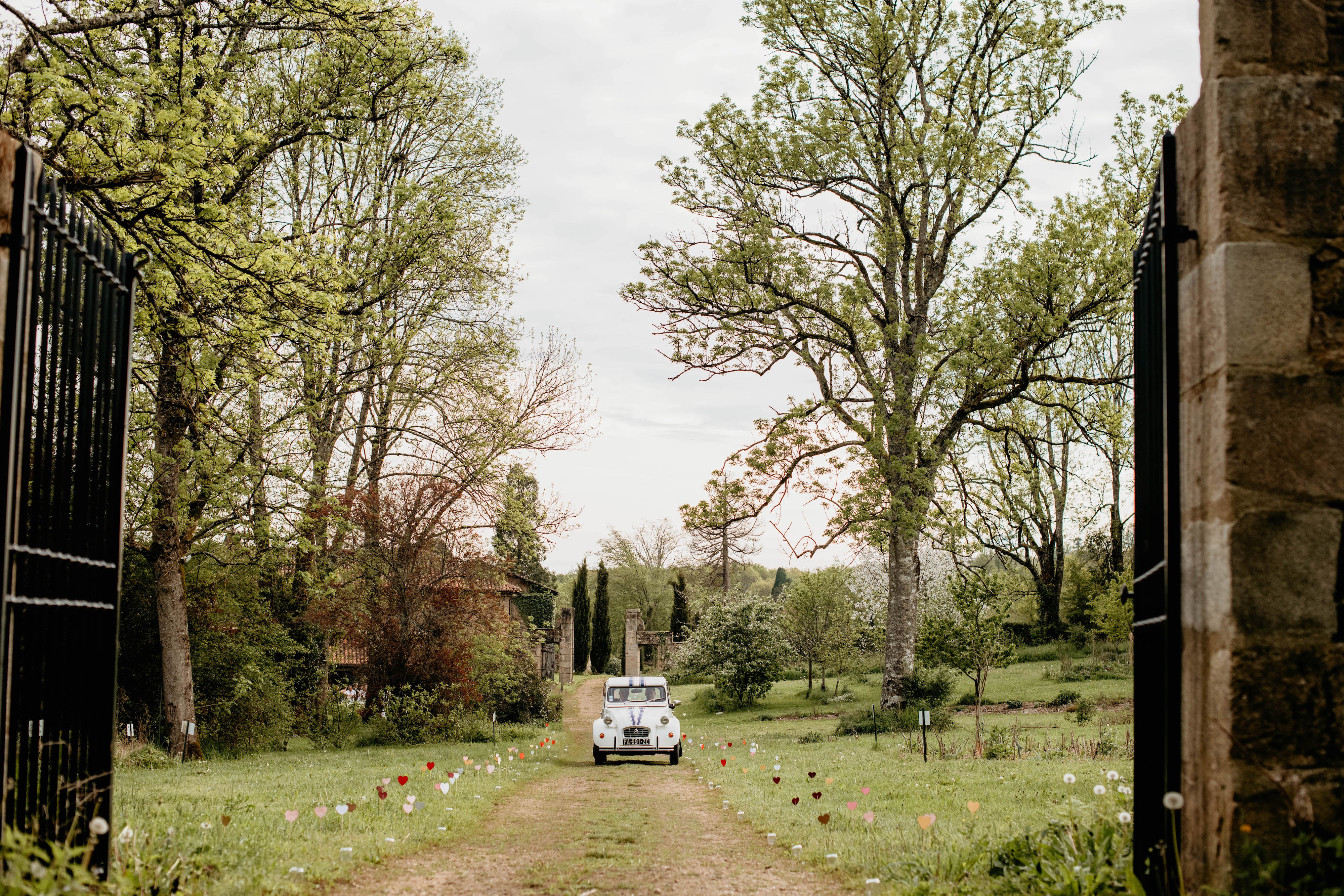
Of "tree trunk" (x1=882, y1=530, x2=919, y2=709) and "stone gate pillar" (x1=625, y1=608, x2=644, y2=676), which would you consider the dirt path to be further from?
"stone gate pillar" (x1=625, y1=608, x2=644, y2=676)

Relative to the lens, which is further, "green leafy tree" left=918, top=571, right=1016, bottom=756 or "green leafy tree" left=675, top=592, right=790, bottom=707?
"green leafy tree" left=675, top=592, right=790, bottom=707

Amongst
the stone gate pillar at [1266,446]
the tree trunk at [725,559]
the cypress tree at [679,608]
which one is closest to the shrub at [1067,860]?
the stone gate pillar at [1266,446]

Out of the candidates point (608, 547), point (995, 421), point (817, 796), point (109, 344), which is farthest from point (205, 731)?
point (608, 547)

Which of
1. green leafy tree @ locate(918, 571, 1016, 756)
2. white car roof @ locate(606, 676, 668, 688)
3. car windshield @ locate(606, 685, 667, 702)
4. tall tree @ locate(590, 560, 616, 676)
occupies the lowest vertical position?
tall tree @ locate(590, 560, 616, 676)

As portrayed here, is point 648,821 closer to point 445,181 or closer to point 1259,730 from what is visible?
point 1259,730

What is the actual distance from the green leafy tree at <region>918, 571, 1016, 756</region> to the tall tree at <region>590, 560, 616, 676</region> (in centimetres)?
3754

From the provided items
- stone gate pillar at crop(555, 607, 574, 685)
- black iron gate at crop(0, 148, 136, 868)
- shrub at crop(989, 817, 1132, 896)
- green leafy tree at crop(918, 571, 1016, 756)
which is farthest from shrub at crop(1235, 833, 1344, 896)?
stone gate pillar at crop(555, 607, 574, 685)

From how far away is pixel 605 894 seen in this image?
6039mm

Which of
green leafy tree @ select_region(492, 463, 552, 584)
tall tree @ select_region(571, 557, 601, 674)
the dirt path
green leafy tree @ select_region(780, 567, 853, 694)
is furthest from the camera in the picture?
tall tree @ select_region(571, 557, 601, 674)

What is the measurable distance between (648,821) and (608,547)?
189 ft

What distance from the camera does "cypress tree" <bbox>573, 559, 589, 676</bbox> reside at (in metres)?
58.2

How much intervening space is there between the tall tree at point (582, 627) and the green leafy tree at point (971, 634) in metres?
38.8

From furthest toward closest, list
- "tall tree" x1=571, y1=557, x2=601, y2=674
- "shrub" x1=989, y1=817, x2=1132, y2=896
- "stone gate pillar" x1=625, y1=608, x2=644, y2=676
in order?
"tall tree" x1=571, y1=557, x2=601, y2=674 < "stone gate pillar" x1=625, y1=608, x2=644, y2=676 < "shrub" x1=989, y1=817, x2=1132, y2=896

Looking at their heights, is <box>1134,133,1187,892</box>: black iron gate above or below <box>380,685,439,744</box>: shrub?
above
